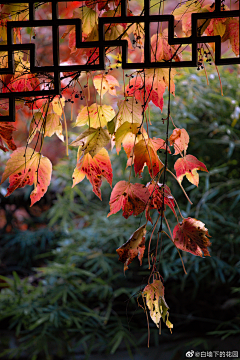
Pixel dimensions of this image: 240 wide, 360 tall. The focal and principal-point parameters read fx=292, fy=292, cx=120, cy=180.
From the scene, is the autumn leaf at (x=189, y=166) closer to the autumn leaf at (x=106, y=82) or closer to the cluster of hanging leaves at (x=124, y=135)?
the cluster of hanging leaves at (x=124, y=135)

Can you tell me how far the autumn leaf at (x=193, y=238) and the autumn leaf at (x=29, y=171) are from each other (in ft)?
0.53

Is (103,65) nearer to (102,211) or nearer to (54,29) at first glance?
(54,29)

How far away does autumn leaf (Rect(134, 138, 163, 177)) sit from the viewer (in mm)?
320

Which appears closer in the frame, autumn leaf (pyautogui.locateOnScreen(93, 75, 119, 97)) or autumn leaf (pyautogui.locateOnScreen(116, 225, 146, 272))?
autumn leaf (pyautogui.locateOnScreen(116, 225, 146, 272))

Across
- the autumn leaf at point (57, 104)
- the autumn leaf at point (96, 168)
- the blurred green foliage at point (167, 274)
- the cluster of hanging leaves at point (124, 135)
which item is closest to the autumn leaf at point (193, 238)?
the cluster of hanging leaves at point (124, 135)

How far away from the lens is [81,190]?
4.85 ft

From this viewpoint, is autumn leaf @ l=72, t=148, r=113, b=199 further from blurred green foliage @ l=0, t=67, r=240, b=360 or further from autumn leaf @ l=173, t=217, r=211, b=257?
blurred green foliage @ l=0, t=67, r=240, b=360

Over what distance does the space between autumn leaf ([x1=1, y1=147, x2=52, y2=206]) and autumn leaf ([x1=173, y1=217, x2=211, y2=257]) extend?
0.53 ft

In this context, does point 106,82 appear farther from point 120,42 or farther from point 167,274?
point 167,274

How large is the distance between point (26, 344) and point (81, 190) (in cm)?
70

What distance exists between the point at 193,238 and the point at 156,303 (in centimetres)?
8

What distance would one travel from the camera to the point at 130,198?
32 cm

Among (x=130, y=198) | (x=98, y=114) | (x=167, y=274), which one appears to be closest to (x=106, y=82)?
(x=98, y=114)

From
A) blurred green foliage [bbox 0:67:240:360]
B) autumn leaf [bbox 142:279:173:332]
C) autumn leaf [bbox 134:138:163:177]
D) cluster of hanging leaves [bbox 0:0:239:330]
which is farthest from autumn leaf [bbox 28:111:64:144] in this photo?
blurred green foliage [bbox 0:67:240:360]
